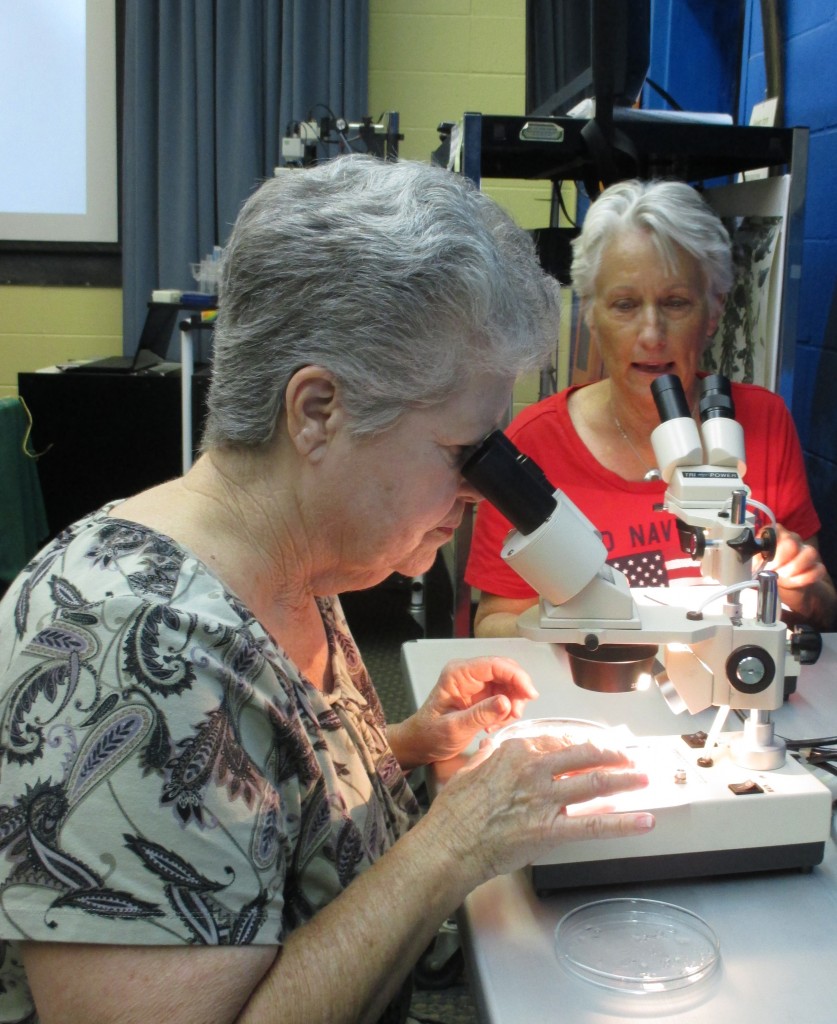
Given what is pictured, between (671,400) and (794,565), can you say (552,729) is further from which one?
(794,565)

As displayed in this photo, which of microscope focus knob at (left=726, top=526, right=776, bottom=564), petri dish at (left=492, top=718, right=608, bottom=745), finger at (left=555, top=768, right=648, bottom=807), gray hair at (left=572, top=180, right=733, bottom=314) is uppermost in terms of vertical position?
gray hair at (left=572, top=180, right=733, bottom=314)

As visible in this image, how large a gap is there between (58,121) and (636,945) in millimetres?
4407

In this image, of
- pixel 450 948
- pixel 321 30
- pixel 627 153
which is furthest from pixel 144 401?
pixel 450 948

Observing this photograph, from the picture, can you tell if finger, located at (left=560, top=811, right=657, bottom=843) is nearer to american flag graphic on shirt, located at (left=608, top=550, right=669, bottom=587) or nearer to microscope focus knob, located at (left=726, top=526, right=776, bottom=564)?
microscope focus knob, located at (left=726, top=526, right=776, bottom=564)

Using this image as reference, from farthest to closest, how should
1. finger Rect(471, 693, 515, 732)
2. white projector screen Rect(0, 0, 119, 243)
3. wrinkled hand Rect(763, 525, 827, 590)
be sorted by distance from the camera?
1. white projector screen Rect(0, 0, 119, 243)
2. wrinkled hand Rect(763, 525, 827, 590)
3. finger Rect(471, 693, 515, 732)

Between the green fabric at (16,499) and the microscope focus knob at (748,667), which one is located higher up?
the microscope focus knob at (748,667)

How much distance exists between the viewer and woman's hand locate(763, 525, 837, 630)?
5.27ft

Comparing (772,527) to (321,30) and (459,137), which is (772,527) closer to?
(459,137)

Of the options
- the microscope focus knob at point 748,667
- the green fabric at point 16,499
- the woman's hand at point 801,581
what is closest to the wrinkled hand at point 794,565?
the woman's hand at point 801,581

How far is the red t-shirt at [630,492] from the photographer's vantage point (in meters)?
1.87

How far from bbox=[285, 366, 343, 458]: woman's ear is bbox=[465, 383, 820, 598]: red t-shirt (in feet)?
3.17

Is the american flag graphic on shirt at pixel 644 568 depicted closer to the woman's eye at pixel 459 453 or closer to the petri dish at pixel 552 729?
the petri dish at pixel 552 729

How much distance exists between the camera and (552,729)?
1132mm

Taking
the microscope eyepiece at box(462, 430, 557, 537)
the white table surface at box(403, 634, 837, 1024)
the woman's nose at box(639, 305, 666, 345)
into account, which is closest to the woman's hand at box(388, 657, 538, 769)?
the white table surface at box(403, 634, 837, 1024)
